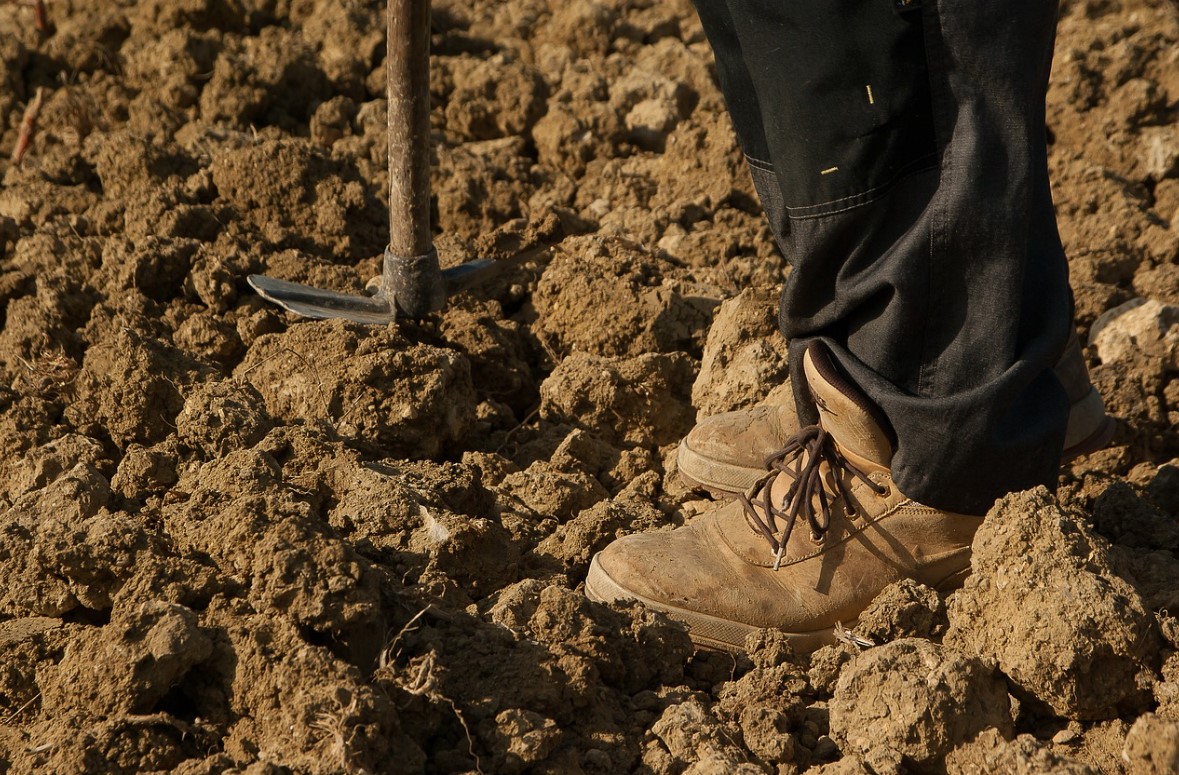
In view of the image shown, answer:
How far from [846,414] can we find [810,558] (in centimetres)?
28

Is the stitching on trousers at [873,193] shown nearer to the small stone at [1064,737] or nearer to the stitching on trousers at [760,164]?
the stitching on trousers at [760,164]

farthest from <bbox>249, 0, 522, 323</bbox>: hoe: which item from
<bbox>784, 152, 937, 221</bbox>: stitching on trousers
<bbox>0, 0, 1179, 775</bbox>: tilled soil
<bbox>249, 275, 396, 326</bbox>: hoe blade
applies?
<bbox>784, 152, 937, 221</bbox>: stitching on trousers

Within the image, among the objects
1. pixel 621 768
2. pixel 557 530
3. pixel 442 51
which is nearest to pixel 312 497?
pixel 557 530

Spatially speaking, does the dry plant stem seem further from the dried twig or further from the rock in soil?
the rock in soil

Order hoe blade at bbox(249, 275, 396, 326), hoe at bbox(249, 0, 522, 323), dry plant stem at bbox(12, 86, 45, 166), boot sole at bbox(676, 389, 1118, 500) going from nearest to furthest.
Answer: boot sole at bbox(676, 389, 1118, 500) → hoe at bbox(249, 0, 522, 323) → hoe blade at bbox(249, 275, 396, 326) → dry plant stem at bbox(12, 86, 45, 166)

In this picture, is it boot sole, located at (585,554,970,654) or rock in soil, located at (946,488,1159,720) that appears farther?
boot sole, located at (585,554,970,654)

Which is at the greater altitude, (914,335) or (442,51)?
(442,51)

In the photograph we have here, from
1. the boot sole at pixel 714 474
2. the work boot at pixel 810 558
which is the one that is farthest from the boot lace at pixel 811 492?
the boot sole at pixel 714 474

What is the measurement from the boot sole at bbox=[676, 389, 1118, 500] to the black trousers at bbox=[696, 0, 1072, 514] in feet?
0.93

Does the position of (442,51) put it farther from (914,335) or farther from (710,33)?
(914,335)

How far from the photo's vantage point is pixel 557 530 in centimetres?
238

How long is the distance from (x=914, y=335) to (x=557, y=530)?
853 mm

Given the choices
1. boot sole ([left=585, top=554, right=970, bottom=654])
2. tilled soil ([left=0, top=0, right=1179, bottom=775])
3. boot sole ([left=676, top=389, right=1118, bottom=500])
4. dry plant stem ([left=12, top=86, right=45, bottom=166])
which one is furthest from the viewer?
dry plant stem ([left=12, top=86, right=45, bottom=166])

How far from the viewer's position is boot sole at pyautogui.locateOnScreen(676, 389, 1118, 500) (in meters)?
2.24
